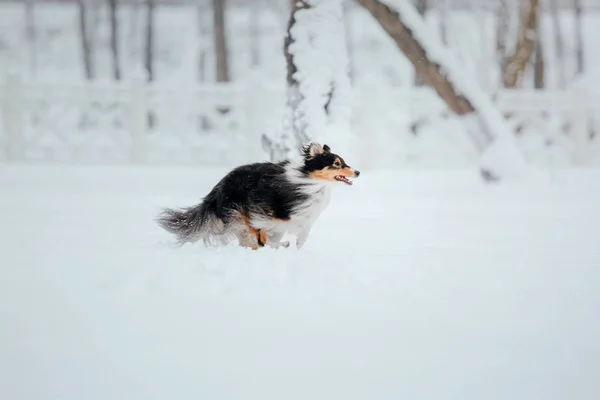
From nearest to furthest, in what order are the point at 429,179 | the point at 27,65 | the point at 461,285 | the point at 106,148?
the point at 461,285
the point at 429,179
the point at 106,148
the point at 27,65

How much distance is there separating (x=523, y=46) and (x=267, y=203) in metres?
9.81

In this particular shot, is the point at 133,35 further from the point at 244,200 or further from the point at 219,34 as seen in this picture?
the point at 244,200

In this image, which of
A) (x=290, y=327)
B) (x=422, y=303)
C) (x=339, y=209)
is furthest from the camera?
(x=339, y=209)

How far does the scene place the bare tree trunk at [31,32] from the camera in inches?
1081

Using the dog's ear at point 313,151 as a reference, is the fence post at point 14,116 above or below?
above

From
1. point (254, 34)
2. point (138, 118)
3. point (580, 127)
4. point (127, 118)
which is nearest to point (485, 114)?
point (580, 127)

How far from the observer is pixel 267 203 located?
214 inches

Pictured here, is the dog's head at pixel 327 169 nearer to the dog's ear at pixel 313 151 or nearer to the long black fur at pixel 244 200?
the dog's ear at pixel 313 151

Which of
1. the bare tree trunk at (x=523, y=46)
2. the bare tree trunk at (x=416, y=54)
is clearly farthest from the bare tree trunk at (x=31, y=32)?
the bare tree trunk at (x=416, y=54)

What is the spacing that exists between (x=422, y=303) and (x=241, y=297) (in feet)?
3.42

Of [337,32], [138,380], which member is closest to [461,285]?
[138,380]

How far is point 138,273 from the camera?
5.06 m

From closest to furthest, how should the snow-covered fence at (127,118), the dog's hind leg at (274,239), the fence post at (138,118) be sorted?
1. the dog's hind leg at (274,239)
2. the snow-covered fence at (127,118)
3. the fence post at (138,118)

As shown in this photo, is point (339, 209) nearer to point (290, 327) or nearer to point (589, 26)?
point (290, 327)
